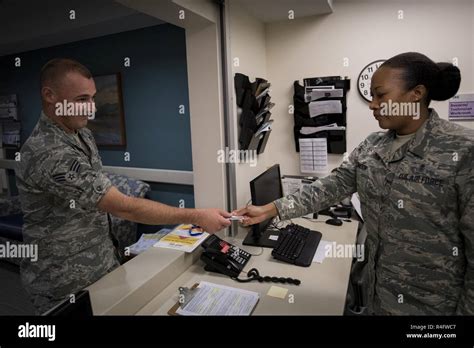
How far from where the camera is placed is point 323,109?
241 cm

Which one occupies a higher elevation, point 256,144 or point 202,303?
point 256,144

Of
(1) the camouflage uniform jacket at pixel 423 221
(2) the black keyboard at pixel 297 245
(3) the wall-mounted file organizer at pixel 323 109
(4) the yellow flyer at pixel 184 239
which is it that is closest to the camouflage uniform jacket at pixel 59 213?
(4) the yellow flyer at pixel 184 239

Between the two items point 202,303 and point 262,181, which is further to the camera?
point 262,181

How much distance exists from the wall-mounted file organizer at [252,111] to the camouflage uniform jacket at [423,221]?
93 cm

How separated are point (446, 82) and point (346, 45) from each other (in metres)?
1.38

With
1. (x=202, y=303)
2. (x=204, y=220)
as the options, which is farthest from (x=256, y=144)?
(x=202, y=303)

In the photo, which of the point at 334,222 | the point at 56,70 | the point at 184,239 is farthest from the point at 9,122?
the point at 334,222

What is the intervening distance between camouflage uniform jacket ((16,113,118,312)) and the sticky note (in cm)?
78

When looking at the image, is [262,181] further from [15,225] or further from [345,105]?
[15,225]

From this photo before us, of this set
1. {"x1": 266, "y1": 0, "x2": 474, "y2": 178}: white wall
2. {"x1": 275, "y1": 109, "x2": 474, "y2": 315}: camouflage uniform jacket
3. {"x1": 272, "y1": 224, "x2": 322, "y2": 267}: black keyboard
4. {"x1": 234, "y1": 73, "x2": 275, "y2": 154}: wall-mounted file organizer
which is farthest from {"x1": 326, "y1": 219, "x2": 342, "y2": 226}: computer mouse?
{"x1": 275, "y1": 109, "x2": 474, "y2": 315}: camouflage uniform jacket

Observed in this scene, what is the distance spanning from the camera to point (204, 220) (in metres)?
1.41

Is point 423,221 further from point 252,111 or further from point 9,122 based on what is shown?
point 9,122

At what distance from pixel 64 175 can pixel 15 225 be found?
9.31 feet

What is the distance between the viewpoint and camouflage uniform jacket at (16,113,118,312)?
1.12 metres
